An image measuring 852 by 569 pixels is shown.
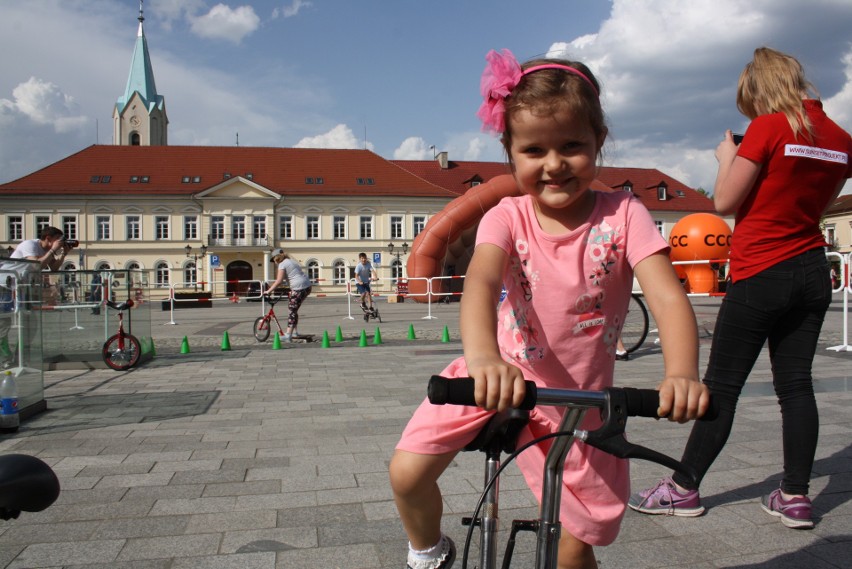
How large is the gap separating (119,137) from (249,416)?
7681 centimetres

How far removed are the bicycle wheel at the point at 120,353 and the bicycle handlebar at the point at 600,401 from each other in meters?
8.53

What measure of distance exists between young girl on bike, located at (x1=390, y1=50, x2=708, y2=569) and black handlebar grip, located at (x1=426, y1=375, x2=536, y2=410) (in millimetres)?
412

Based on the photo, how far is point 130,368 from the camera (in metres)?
9.05

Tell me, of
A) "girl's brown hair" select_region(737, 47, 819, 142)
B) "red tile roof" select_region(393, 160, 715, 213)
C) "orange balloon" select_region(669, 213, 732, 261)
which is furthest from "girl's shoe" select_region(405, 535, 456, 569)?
"red tile roof" select_region(393, 160, 715, 213)

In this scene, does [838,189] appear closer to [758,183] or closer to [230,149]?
[758,183]

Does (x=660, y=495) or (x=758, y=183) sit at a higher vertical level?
(x=758, y=183)

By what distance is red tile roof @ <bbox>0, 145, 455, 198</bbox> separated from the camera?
5662 cm

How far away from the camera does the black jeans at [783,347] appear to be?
3.16 m

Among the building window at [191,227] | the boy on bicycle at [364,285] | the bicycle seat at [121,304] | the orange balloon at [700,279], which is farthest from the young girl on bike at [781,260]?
the building window at [191,227]

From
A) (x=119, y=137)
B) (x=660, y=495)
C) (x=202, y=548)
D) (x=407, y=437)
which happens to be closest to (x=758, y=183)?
(x=660, y=495)

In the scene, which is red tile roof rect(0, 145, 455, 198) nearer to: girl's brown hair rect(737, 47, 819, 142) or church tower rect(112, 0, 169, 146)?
church tower rect(112, 0, 169, 146)

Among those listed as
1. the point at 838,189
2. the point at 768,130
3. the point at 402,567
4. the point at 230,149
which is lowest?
the point at 402,567

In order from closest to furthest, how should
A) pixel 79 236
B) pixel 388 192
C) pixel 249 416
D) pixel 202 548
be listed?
1. pixel 202 548
2. pixel 249 416
3. pixel 79 236
4. pixel 388 192

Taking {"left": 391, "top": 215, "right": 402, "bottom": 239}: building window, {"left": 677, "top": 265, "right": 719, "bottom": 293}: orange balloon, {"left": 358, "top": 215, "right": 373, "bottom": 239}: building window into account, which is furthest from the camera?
{"left": 391, "top": 215, "right": 402, "bottom": 239}: building window
